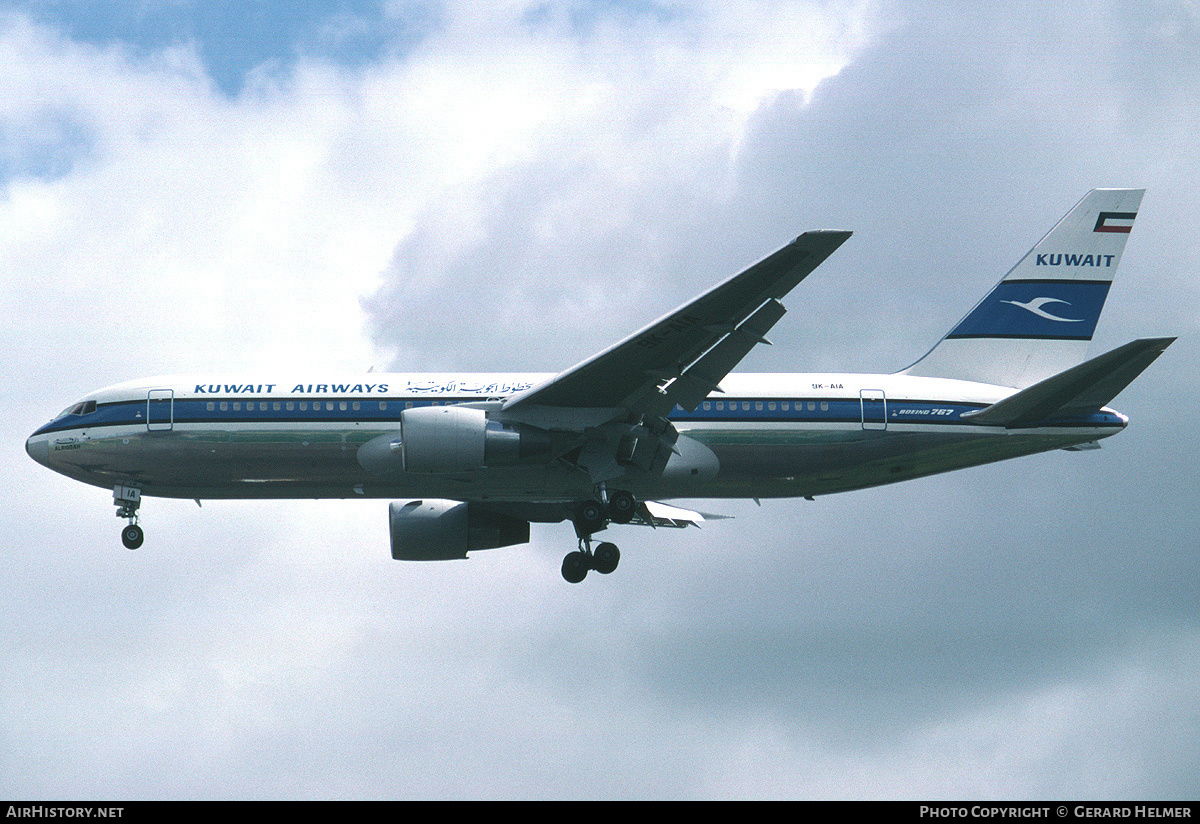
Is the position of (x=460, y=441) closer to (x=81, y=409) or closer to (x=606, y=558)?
(x=606, y=558)

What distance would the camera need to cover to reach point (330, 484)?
36.0 metres

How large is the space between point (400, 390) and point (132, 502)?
7741 mm

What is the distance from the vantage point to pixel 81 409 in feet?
123

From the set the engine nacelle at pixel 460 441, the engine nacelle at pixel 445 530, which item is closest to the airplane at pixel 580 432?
the engine nacelle at pixel 460 441

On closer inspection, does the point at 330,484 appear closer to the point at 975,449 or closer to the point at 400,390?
the point at 400,390

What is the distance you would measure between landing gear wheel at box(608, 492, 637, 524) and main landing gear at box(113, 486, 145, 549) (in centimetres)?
1215

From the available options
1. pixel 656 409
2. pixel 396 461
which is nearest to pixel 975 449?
pixel 656 409

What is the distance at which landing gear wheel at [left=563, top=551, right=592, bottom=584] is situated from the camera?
3766cm

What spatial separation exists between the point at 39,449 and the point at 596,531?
582 inches

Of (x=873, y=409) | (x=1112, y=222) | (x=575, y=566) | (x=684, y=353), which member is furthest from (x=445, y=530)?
(x=1112, y=222)

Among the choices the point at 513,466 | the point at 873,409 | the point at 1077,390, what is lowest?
the point at 513,466

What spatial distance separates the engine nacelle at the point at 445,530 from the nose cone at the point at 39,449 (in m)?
9.30
